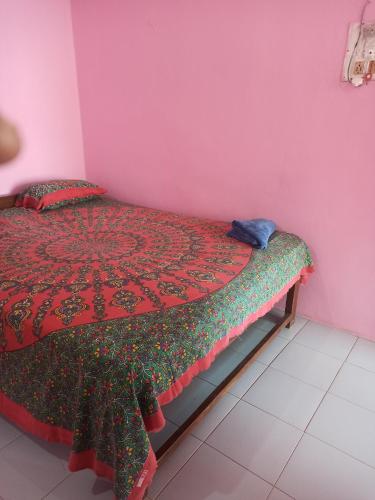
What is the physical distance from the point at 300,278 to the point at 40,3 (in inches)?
109

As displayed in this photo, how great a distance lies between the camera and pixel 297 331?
92.4 inches

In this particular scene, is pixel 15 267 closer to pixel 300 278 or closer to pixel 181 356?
pixel 181 356

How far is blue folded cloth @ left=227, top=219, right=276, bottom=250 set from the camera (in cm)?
206

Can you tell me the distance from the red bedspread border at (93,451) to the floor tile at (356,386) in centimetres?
65

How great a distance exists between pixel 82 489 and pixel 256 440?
2.40 ft

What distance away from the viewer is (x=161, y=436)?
5.15 ft

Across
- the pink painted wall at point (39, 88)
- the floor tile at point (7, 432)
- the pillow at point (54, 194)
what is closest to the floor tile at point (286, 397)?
the floor tile at point (7, 432)

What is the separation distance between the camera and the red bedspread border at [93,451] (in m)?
1.12

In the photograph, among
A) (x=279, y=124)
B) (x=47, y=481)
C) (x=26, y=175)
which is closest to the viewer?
(x=47, y=481)

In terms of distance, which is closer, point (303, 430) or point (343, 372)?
point (303, 430)

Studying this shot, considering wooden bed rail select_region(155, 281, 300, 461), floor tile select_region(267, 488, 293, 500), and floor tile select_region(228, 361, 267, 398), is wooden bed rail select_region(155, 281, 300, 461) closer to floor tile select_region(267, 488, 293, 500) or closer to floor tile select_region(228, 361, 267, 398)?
floor tile select_region(228, 361, 267, 398)

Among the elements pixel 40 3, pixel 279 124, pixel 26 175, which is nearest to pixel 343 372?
pixel 279 124

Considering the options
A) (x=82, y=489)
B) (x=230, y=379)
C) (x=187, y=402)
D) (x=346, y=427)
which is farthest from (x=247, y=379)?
(x=82, y=489)

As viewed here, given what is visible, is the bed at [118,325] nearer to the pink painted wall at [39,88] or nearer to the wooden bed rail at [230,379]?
the wooden bed rail at [230,379]
